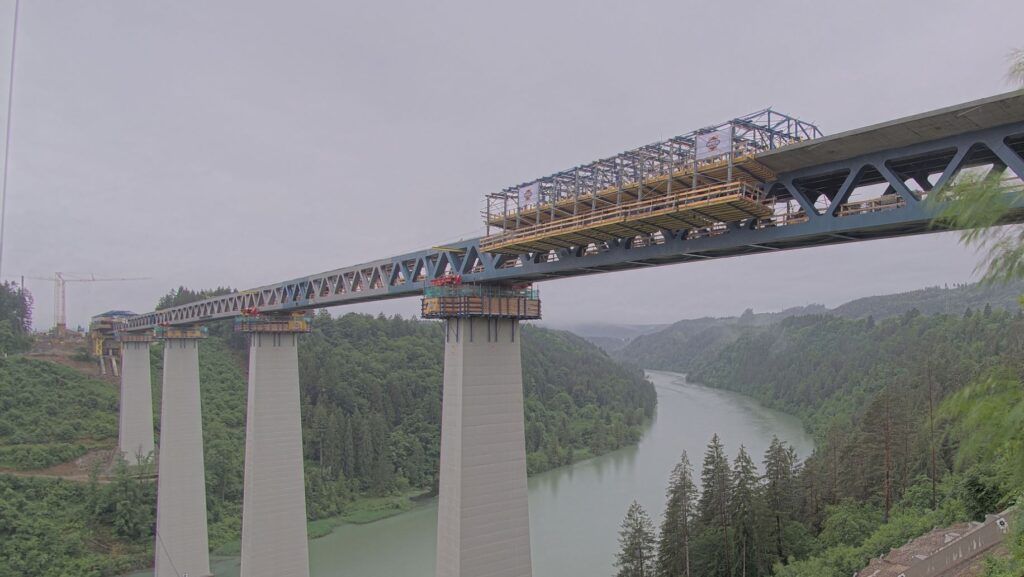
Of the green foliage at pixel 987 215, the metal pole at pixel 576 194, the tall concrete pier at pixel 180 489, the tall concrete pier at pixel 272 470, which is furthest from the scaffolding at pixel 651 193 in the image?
the tall concrete pier at pixel 180 489

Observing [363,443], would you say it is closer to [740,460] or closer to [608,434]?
[608,434]

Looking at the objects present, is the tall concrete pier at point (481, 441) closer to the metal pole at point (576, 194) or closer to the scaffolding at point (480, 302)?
the scaffolding at point (480, 302)

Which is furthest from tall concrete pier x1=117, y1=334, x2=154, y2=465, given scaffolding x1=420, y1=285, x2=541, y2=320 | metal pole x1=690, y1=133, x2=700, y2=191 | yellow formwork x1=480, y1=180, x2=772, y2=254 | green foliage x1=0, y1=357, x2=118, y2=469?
metal pole x1=690, y1=133, x2=700, y2=191

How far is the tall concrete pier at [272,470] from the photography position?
21938 millimetres

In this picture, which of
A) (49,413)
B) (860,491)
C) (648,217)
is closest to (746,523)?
(860,491)

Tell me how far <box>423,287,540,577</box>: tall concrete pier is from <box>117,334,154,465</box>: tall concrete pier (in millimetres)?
33652

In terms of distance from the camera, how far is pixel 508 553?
14797mm

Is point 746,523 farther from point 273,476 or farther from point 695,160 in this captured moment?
point 273,476

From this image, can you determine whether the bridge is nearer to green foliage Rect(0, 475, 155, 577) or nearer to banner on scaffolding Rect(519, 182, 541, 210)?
banner on scaffolding Rect(519, 182, 541, 210)

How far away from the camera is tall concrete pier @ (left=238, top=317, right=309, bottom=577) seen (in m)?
21.9

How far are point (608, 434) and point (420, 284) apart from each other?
175 feet

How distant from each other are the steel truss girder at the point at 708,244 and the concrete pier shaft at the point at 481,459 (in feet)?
6.01

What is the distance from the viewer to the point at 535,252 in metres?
14.1

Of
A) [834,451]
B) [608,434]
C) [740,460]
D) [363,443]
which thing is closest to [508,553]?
[740,460]
